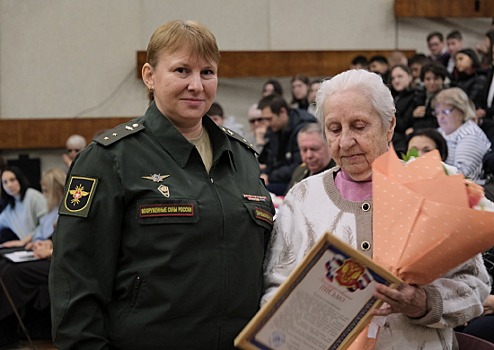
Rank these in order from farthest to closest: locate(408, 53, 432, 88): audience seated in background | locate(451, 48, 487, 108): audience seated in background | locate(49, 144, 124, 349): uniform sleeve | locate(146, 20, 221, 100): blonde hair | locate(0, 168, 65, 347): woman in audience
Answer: locate(408, 53, 432, 88): audience seated in background
locate(451, 48, 487, 108): audience seated in background
locate(0, 168, 65, 347): woman in audience
locate(146, 20, 221, 100): blonde hair
locate(49, 144, 124, 349): uniform sleeve

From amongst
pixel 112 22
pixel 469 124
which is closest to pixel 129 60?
pixel 112 22

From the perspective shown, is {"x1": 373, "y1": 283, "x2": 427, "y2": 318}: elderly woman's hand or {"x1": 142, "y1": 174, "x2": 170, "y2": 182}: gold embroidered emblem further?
{"x1": 142, "y1": 174, "x2": 170, "y2": 182}: gold embroidered emblem

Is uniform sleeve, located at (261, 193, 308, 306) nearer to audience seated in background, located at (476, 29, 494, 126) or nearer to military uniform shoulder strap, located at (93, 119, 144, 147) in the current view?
military uniform shoulder strap, located at (93, 119, 144, 147)

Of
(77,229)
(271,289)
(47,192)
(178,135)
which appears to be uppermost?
(178,135)

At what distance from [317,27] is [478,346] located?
29.5ft

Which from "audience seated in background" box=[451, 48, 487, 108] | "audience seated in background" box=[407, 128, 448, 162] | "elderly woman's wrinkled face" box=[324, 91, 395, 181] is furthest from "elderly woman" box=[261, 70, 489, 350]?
"audience seated in background" box=[451, 48, 487, 108]

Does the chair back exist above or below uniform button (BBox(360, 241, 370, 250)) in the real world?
below

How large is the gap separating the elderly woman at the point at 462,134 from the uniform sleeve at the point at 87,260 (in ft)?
12.0

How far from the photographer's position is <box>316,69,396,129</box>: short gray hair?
7.47 feet

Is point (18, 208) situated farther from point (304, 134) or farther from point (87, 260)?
point (87, 260)

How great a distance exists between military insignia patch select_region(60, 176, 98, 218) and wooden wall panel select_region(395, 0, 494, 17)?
954 cm

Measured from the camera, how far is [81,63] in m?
10.5

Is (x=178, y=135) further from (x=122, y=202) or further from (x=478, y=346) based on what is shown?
(x=478, y=346)

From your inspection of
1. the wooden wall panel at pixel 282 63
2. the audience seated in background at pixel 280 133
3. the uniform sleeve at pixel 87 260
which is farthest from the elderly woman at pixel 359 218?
the wooden wall panel at pixel 282 63
